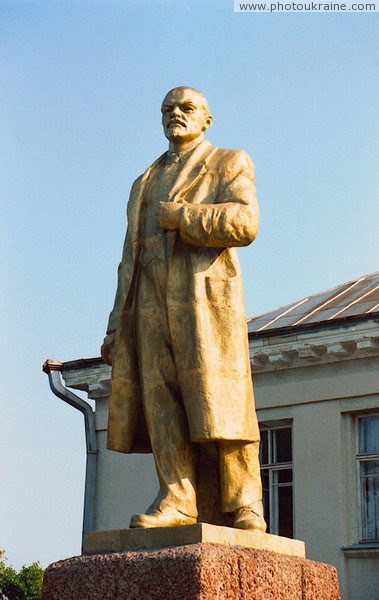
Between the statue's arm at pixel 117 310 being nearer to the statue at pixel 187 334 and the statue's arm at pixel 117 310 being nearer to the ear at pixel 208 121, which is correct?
the statue at pixel 187 334

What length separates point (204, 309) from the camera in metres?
6.22

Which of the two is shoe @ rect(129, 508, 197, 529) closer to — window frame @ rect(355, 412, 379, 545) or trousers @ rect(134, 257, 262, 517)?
trousers @ rect(134, 257, 262, 517)

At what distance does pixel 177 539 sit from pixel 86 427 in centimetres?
1307

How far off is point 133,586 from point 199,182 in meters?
2.25

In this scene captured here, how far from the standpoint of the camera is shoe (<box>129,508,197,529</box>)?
5902mm

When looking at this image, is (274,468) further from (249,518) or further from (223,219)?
(223,219)

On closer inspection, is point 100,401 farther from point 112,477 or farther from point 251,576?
point 251,576

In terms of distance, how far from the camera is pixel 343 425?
16.0 meters

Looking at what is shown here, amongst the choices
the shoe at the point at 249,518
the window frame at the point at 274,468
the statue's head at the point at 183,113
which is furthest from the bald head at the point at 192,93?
the window frame at the point at 274,468

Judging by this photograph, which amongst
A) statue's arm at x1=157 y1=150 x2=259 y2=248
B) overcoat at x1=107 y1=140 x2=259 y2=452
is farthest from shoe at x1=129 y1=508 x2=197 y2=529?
statue's arm at x1=157 y1=150 x2=259 y2=248

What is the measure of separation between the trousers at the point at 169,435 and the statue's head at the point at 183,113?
78 cm

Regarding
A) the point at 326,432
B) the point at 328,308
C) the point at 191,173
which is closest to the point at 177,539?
the point at 191,173

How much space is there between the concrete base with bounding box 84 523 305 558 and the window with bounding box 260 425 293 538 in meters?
10.5

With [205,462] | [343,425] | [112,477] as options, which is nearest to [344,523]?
[343,425]
